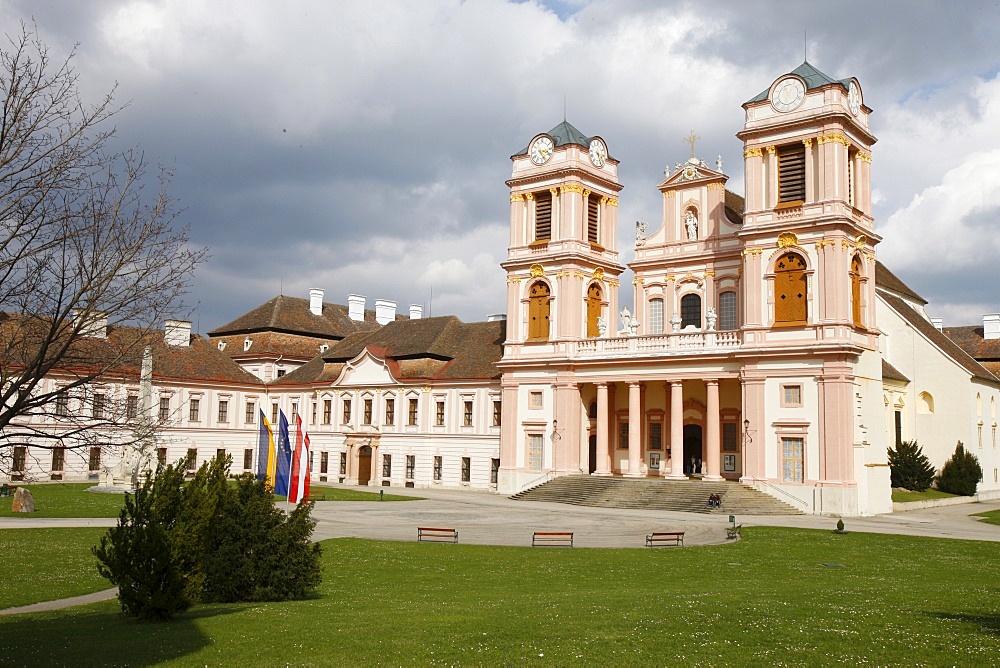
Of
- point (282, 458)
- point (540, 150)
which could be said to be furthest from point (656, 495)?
point (282, 458)

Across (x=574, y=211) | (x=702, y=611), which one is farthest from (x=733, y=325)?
(x=702, y=611)

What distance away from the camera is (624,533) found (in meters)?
31.1

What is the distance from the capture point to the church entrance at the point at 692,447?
4772cm

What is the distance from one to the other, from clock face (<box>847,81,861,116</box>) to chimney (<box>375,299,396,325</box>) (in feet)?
153

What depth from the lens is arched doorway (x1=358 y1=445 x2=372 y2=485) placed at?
59406 mm

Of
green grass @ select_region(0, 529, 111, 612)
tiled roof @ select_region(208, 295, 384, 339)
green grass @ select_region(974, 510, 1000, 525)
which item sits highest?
tiled roof @ select_region(208, 295, 384, 339)

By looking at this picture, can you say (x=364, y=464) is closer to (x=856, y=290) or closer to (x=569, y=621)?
(x=856, y=290)

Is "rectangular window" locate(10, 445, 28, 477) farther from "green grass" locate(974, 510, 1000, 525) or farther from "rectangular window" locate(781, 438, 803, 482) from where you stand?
"green grass" locate(974, 510, 1000, 525)

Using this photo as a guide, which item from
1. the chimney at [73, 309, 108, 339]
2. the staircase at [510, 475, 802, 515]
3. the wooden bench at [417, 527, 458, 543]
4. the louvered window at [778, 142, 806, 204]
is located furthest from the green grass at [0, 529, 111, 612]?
the louvered window at [778, 142, 806, 204]

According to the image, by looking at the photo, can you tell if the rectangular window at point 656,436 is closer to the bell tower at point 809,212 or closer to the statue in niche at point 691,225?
the bell tower at point 809,212

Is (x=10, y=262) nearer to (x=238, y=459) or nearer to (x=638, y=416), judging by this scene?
(x=638, y=416)

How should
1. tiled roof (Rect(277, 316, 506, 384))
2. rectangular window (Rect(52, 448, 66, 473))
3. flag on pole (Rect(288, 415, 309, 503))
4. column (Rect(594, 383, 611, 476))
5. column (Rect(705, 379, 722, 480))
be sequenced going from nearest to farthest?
flag on pole (Rect(288, 415, 309, 503)) < column (Rect(705, 379, 722, 480)) < column (Rect(594, 383, 611, 476)) < rectangular window (Rect(52, 448, 66, 473)) < tiled roof (Rect(277, 316, 506, 384))

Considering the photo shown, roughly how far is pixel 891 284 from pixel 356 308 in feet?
144

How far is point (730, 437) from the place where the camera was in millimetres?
46094
